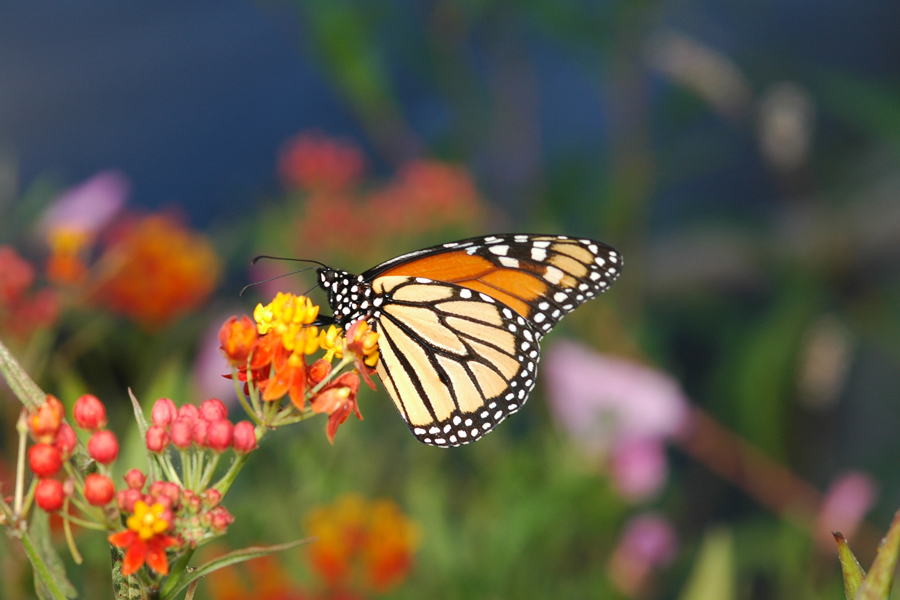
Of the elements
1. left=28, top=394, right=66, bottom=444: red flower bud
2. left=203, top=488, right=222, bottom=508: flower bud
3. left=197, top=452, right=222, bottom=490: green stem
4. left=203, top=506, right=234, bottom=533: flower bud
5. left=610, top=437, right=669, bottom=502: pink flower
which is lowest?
left=610, top=437, right=669, bottom=502: pink flower

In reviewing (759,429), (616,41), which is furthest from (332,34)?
(759,429)

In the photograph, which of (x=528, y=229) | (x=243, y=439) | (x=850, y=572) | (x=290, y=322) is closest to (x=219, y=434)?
(x=243, y=439)

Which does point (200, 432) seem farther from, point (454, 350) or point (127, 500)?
point (454, 350)

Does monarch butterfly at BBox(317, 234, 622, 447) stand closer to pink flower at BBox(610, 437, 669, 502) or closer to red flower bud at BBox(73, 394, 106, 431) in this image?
red flower bud at BBox(73, 394, 106, 431)

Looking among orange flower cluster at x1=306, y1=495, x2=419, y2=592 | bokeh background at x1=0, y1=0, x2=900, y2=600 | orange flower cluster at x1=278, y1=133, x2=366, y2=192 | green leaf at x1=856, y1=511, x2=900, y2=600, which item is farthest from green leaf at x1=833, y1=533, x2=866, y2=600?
orange flower cluster at x1=278, y1=133, x2=366, y2=192

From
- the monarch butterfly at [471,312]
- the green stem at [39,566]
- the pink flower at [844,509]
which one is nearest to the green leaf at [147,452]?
the green stem at [39,566]

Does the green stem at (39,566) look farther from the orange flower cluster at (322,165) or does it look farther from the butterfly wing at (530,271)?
the orange flower cluster at (322,165)
